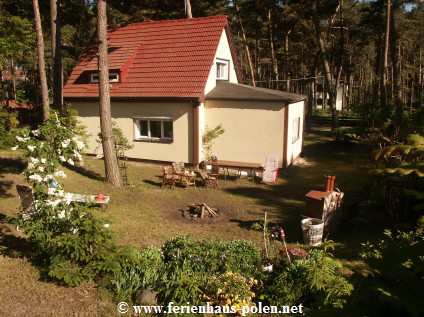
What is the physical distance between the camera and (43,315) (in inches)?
224

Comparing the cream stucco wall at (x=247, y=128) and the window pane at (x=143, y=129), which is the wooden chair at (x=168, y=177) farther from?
the window pane at (x=143, y=129)

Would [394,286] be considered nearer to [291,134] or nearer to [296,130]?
[291,134]

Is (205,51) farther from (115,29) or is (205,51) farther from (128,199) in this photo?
(128,199)

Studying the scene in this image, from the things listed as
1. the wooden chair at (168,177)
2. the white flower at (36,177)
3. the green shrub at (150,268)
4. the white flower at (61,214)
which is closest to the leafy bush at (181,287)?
the green shrub at (150,268)

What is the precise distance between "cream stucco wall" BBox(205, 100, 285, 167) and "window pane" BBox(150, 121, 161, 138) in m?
2.50

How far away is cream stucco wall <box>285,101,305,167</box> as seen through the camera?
1644 cm

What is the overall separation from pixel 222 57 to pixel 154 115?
5060 millimetres

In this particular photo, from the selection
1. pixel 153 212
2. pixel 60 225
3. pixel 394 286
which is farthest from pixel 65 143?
pixel 394 286

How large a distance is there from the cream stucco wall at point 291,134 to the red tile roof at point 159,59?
4.33 meters

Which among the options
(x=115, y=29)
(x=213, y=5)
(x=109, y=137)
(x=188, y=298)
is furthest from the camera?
(x=213, y=5)

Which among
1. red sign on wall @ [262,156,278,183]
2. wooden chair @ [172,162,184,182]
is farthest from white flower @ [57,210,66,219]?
red sign on wall @ [262,156,278,183]

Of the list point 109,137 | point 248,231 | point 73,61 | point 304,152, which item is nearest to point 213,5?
point 73,61

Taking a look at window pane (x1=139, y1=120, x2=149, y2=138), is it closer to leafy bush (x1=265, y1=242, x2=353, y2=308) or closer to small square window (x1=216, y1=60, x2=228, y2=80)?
small square window (x1=216, y1=60, x2=228, y2=80)

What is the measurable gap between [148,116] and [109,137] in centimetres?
386
